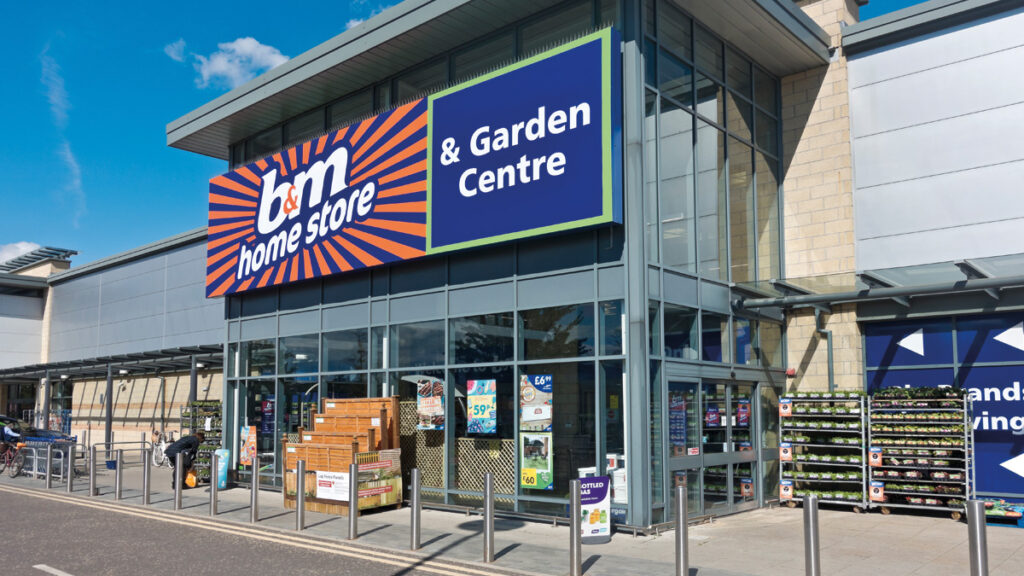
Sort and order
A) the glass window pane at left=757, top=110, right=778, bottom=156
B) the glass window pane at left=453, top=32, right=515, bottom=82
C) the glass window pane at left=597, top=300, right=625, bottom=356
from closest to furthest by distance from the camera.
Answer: the glass window pane at left=597, top=300, right=625, bottom=356 < the glass window pane at left=453, top=32, right=515, bottom=82 < the glass window pane at left=757, top=110, right=778, bottom=156

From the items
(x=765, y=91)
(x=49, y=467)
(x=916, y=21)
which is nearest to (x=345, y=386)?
(x=49, y=467)

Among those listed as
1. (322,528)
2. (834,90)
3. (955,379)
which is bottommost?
(322,528)

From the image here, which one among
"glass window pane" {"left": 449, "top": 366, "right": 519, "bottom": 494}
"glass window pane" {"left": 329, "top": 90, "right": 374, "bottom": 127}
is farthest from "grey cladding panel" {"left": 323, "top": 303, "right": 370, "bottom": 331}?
"glass window pane" {"left": 329, "top": 90, "right": 374, "bottom": 127}

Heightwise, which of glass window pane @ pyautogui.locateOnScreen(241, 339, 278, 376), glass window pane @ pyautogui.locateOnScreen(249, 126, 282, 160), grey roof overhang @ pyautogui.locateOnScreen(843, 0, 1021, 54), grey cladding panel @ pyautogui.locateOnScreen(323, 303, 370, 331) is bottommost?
glass window pane @ pyautogui.locateOnScreen(241, 339, 278, 376)

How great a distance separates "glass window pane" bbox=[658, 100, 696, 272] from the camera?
1386cm

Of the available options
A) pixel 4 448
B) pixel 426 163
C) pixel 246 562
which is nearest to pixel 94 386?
pixel 4 448

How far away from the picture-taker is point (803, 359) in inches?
639

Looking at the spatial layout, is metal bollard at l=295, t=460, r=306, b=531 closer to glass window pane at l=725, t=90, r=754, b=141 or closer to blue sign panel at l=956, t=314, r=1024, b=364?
glass window pane at l=725, t=90, r=754, b=141

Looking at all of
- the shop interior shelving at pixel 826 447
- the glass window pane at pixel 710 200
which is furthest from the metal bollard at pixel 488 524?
the shop interior shelving at pixel 826 447

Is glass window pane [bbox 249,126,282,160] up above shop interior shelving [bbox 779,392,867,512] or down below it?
above

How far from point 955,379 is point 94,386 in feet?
103

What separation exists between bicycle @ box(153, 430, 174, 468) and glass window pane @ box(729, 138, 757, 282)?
18407 millimetres

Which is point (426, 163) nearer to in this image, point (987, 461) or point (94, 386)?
point (987, 461)

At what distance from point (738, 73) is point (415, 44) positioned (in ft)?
19.7
